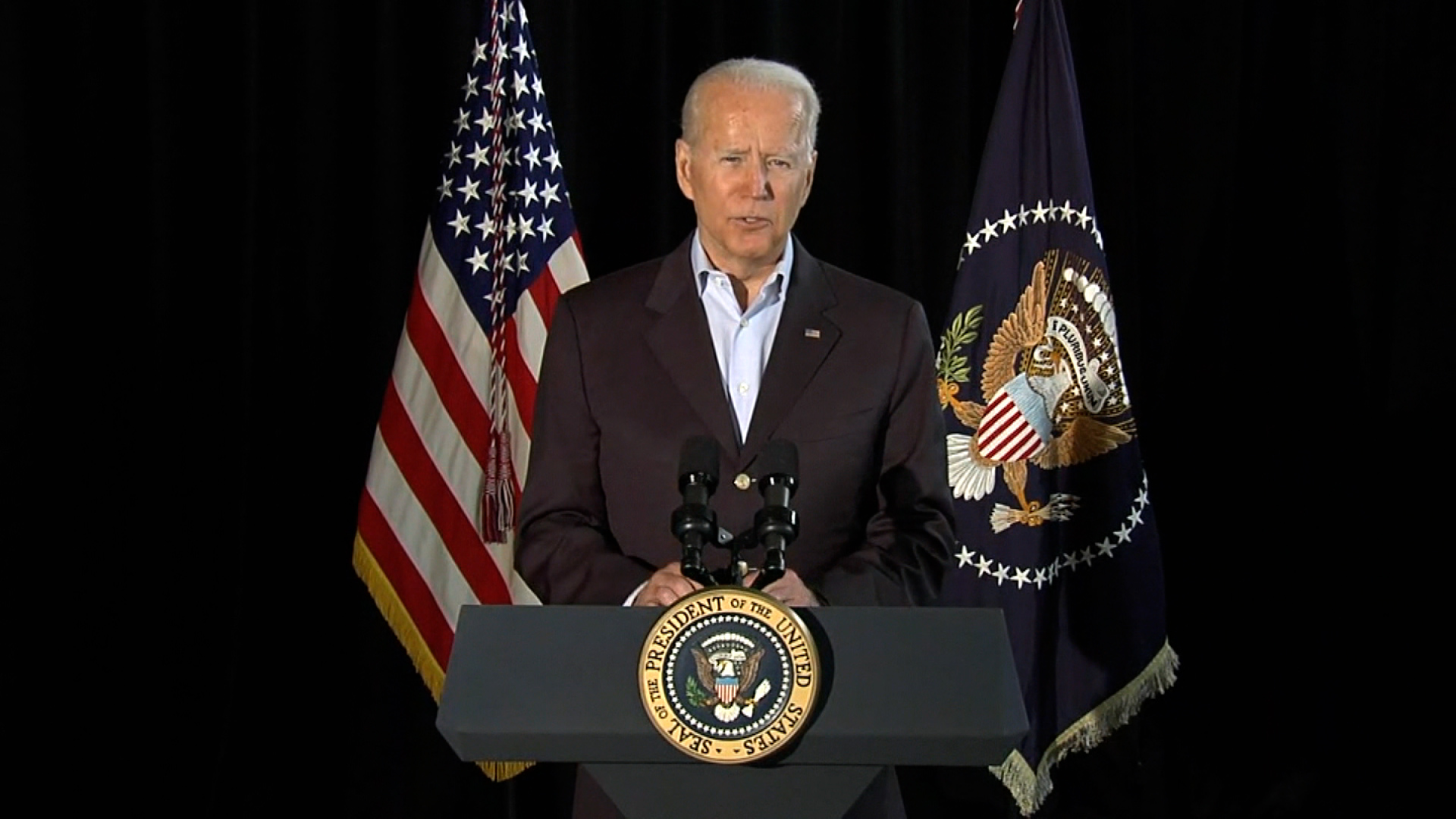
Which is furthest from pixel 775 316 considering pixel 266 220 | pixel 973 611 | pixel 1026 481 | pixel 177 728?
pixel 177 728

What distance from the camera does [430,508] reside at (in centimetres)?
352

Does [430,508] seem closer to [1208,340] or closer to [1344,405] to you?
[1208,340]

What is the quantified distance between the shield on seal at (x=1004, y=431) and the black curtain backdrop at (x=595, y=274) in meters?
0.54

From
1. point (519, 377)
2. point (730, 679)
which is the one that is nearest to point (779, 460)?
point (730, 679)

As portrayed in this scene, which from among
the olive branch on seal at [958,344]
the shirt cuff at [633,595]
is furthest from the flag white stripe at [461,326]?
the shirt cuff at [633,595]

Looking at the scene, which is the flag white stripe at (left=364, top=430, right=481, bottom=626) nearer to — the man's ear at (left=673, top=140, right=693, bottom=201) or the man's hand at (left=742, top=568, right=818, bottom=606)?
the man's ear at (left=673, top=140, right=693, bottom=201)

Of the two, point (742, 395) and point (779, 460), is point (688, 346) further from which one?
point (779, 460)

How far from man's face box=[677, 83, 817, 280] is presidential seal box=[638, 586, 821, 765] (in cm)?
70

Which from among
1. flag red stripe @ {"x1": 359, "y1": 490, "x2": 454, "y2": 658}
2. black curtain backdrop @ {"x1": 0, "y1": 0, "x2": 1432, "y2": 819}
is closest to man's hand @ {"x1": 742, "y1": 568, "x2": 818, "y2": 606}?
flag red stripe @ {"x1": 359, "y1": 490, "x2": 454, "y2": 658}

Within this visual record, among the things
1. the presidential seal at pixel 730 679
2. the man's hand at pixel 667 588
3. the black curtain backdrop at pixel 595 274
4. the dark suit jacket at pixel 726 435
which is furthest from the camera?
the black curtain backdrop at pixel 595 274

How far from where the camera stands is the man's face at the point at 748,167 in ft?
6.53

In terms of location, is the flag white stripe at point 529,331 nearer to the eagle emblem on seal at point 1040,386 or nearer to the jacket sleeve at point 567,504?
the eagle emblem on seal at point 1040,386

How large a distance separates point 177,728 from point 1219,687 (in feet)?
8.16

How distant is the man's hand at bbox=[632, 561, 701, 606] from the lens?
163 centimetres
